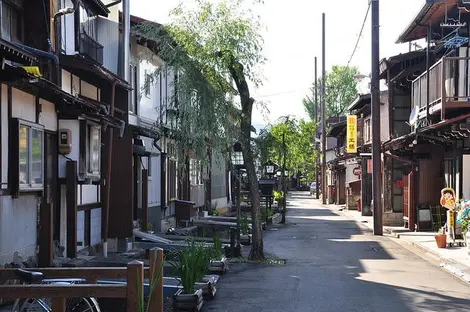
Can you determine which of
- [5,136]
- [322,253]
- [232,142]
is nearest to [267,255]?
[322,253]

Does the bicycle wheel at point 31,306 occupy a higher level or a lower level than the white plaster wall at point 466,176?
lower

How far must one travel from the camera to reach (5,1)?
10.8m

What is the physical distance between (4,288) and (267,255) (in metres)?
12.4

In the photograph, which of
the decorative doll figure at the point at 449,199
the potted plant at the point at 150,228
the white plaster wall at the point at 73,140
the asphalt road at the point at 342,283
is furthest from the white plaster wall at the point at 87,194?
the decorative doll figure at the point at 449,199

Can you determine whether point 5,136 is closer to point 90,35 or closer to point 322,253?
point 90,35

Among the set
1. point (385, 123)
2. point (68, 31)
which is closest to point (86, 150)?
point (68, 31)

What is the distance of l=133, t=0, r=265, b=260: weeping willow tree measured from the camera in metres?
15.1

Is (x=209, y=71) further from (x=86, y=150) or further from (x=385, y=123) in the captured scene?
(x=385, y=123)

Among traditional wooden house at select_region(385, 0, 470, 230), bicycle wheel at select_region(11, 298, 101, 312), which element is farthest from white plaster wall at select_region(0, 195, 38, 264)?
traditional wooden house at select_region(385, 0, 470, 230)

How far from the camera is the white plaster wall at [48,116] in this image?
1139 cm

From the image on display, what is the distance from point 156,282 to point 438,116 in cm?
1746

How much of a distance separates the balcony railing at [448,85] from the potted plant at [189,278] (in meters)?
11.2

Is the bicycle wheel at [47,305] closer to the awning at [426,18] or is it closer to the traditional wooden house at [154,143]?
the traditional wooden house at [154,143]

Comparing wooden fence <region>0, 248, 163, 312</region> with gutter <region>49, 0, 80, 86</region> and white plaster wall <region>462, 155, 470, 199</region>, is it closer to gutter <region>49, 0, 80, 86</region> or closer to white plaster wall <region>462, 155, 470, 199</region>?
gutter <region>49, 0, 80, 86</region>
